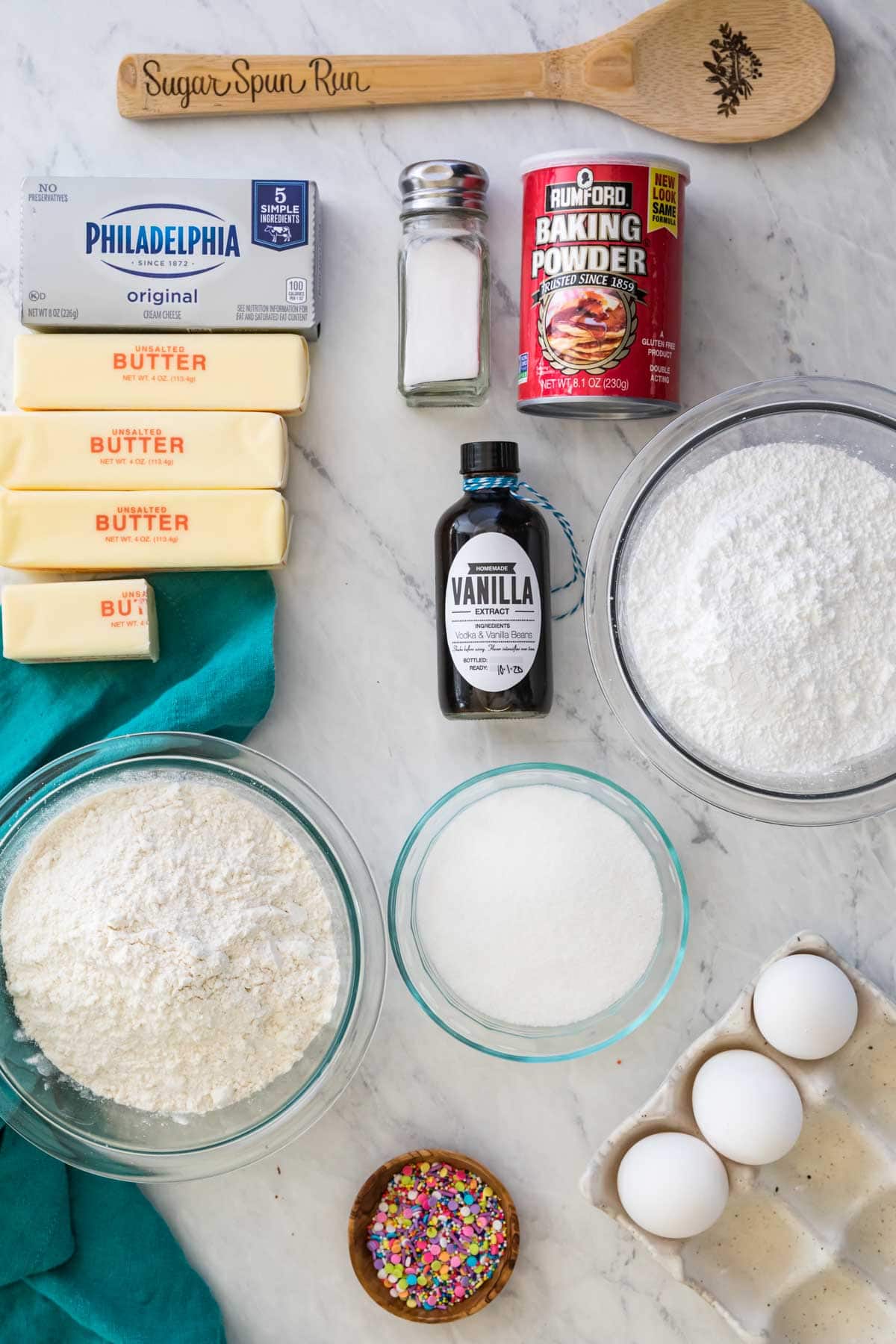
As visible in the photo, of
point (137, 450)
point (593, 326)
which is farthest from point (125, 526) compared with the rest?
point (593, 326)

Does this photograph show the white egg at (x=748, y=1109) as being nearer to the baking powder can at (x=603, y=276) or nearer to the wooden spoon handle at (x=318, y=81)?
the baking powder can at (x=603, y=276)

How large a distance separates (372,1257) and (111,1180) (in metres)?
0.30

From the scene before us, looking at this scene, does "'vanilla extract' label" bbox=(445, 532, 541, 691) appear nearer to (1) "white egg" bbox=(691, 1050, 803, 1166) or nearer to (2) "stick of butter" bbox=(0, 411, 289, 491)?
(2) "stick of butter" bbox=(0, 411, 289, 491)

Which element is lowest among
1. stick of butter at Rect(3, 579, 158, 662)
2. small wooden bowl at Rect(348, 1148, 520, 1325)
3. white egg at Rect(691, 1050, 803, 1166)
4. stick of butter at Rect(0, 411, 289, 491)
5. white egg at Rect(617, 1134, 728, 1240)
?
small wooden bowl at Rect(348, 1148, 520, 1325)

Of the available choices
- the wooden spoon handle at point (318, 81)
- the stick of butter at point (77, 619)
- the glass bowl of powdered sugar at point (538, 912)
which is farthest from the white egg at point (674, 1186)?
the wooden spoon handle at point (318, 81)

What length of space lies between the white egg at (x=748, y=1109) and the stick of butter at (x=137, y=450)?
0.78 meters

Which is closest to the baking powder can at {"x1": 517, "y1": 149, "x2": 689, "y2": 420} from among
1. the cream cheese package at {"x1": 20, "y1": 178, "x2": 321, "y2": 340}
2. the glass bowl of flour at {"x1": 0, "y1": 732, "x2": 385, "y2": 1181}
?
the cream cheese package at {"x1": 20, "y1": 178, "x2": 321, "y2": 340}

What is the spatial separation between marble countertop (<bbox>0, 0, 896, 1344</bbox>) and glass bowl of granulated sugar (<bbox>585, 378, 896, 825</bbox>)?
0.08 metres

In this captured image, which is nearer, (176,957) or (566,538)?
(176,957)

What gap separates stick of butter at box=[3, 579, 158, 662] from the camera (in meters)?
1.10

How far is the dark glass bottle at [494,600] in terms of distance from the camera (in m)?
1.08

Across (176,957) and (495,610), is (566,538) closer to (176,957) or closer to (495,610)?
(495,610)

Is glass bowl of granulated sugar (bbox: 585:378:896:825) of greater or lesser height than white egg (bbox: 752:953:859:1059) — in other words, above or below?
above

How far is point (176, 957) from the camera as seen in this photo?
3.27 feet
